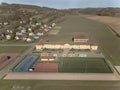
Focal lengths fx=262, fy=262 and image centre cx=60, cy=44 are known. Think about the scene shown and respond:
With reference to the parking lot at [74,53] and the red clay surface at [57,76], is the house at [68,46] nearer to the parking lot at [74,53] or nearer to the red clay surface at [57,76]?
the parking lot at [74,53]

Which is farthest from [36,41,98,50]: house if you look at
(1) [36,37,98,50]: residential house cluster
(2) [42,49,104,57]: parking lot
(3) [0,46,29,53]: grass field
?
(3) [0,46,29,53]: grass field

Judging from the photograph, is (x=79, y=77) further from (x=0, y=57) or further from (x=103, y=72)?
(x=0, y=57)

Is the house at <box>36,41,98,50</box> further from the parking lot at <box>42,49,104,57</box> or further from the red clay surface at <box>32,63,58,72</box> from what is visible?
the red clay surface at <box>32,63,58,72</box>

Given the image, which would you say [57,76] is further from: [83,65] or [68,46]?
[68,46]

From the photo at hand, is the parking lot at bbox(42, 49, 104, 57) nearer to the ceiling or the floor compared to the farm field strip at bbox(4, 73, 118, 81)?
nearer to the floor
